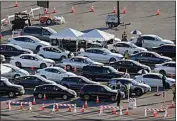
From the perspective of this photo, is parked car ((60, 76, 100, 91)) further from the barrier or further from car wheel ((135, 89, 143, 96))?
the barrier

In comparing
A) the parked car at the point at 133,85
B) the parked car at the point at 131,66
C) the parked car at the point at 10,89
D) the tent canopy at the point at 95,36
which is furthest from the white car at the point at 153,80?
the tent canopy at the point at 95,36

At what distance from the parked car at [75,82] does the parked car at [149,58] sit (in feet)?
24.0

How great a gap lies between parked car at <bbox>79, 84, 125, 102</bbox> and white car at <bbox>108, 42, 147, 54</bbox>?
11.6 m

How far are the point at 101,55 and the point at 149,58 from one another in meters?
3.45

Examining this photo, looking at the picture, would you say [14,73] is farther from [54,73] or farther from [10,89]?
[10,89]

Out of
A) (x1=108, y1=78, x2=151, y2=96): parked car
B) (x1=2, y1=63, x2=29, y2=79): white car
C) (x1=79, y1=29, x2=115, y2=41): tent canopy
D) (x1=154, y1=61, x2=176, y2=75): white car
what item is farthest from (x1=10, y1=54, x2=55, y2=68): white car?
(x1=154, y1=61, x2=176, y2=75): white car

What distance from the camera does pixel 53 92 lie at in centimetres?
5434

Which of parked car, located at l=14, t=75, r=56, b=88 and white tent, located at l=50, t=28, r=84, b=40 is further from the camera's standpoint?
white tent, located at l=50, t=28, r=84, b=40

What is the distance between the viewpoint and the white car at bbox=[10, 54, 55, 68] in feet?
203

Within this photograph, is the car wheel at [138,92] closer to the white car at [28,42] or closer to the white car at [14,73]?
the white car at [14,73]

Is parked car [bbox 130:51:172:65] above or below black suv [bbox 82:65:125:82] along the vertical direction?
above

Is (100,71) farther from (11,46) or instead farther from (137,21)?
(137,21)

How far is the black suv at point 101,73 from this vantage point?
58.5 metres

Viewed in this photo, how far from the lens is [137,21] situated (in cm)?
7625
